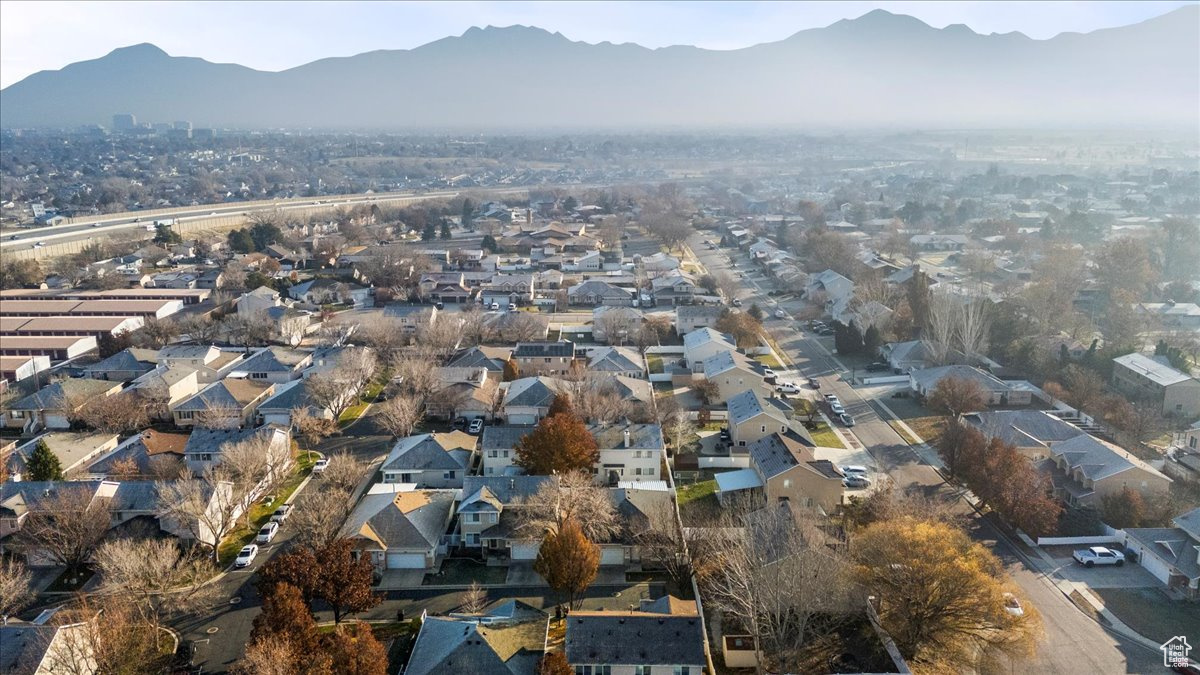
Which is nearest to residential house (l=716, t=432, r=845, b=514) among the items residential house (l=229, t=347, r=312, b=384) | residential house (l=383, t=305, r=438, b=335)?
residential house (l=229, t=347, r=312, b=384)

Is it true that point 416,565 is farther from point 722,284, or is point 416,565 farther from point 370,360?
point 722,284

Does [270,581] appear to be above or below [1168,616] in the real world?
above

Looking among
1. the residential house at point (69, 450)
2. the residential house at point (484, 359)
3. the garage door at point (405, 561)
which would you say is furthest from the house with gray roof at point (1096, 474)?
the residential house at point (69, 450)

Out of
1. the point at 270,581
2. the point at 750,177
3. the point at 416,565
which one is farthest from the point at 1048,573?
the point at 750,177

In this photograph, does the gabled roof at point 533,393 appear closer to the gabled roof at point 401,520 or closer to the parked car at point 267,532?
the gabled roof at point 401,520

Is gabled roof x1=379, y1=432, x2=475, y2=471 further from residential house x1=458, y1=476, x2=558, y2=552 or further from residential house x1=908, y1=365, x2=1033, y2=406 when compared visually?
residential house x1=908, y1=365, x2=1033, y2=406

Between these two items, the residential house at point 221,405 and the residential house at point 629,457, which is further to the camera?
the residential house at point 221,405
